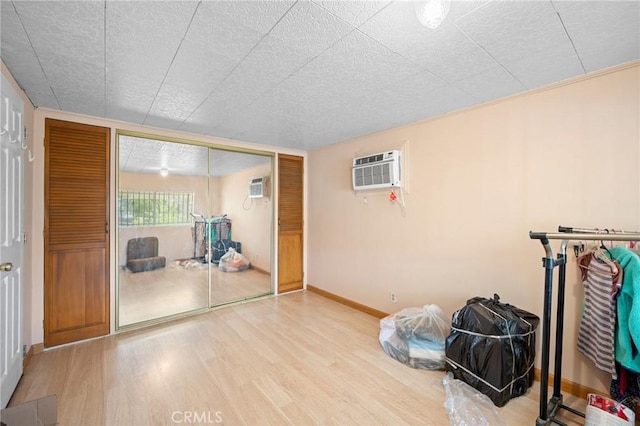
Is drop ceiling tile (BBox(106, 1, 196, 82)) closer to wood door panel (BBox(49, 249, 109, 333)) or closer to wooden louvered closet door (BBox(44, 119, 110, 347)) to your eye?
wooden louvered closet door (BBox(44, 119, 110, 347))

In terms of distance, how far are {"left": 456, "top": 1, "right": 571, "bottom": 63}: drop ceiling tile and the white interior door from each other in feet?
9.17

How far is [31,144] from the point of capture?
247 cm

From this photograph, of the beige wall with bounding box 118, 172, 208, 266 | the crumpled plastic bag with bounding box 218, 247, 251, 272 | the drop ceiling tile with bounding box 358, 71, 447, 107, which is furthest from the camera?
the crumpled plastic bag with bounding box 218, 247, 251, 272

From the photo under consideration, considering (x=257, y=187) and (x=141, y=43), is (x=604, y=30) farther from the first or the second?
(x=257, y=187)

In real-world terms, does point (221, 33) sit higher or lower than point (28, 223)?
higher

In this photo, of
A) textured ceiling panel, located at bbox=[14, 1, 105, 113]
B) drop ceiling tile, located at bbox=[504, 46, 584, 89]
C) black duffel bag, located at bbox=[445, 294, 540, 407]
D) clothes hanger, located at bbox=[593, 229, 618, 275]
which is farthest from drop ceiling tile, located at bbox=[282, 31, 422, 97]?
black duffel bag, located at bbox=[445, 294, 540, 407]

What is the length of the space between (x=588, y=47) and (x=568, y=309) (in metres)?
1.79

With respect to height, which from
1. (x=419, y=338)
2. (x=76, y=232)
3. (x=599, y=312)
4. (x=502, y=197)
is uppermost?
(x=502, y=197)

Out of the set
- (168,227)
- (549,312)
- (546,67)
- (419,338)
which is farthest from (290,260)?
(546,67)

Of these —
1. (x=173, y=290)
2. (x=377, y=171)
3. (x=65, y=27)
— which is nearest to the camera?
(x=65, y=27)

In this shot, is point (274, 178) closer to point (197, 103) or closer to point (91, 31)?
point (197, 103)

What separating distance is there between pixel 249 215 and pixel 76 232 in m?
2.00

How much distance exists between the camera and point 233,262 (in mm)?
4094

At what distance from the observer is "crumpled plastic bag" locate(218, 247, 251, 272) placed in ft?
12.9
